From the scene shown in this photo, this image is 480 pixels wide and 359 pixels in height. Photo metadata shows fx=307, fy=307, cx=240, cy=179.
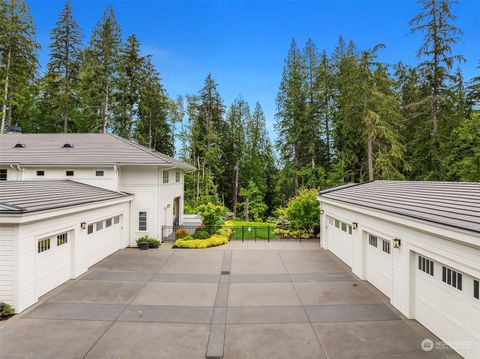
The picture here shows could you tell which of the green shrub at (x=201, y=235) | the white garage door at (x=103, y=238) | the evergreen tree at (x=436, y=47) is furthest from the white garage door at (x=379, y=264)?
the evergreen tree at (x=436, y=47)

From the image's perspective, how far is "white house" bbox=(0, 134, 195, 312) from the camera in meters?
8.62

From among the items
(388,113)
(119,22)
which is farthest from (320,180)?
(119,22)

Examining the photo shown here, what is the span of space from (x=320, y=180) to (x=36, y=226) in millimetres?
26982

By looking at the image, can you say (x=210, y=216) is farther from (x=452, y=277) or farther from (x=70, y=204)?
(x=452, y=277)

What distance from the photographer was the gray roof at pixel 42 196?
29.4 feet

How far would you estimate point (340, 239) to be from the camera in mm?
15070

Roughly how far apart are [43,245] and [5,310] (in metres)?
2.22

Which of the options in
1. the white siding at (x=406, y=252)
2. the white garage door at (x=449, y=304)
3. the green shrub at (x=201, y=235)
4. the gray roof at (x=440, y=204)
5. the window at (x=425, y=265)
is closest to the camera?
the white garage door at (x=449, y=304)

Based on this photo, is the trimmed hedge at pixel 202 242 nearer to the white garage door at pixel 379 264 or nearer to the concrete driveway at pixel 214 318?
the concrete driveway at pixel 214 318

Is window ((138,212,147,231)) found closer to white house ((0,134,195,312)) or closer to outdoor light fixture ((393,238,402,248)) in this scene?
white house ((0,134,195,312))

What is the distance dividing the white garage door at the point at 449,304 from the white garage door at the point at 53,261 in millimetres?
10990

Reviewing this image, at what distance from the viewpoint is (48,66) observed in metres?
30.5

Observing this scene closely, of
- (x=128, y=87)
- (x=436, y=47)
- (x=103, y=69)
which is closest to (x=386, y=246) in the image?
(x=436, y=47)

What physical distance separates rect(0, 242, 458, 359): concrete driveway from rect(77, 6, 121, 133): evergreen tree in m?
22.1
